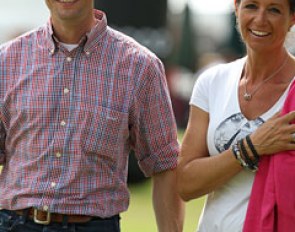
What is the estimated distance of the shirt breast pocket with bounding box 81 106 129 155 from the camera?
5.06 meters

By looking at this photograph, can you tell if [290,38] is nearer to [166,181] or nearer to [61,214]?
[166,181]

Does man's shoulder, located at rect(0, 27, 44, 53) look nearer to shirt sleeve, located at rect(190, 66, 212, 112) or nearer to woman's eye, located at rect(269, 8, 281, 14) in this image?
shirt sleeve, located at rect(190, 66, 212, 112)

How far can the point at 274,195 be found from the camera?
4.62m

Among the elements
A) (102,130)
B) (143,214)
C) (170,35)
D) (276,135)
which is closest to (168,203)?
(102,130)

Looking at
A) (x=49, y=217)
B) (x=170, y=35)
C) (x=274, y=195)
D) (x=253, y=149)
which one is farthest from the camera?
(x=170, y=35)

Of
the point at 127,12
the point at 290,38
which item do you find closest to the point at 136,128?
the point at 290,38

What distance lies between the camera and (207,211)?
5.00m

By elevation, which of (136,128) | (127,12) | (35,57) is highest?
(35,57)

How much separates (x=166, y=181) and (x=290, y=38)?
99cm

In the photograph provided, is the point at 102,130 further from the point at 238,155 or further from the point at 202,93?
the point at 238,155

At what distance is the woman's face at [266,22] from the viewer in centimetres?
477

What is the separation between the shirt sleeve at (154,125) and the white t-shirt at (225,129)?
24cm

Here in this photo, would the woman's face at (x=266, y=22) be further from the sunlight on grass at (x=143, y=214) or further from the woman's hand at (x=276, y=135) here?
the sunlight on grass at (x=143, y=214)

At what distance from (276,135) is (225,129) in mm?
296
